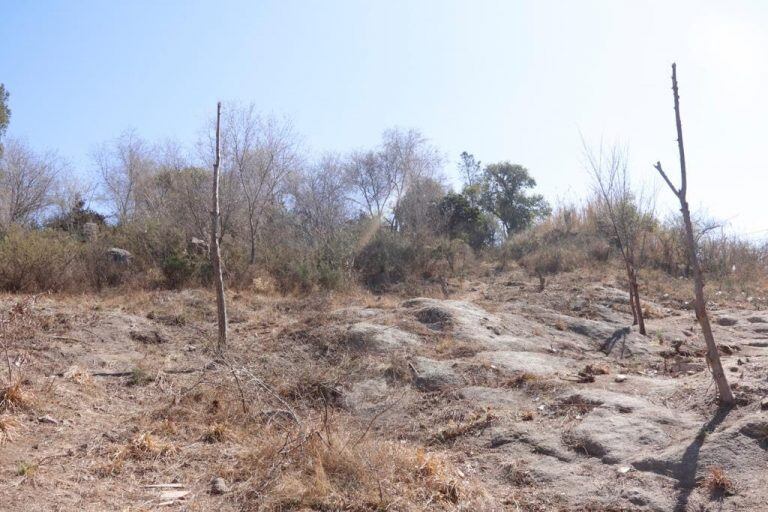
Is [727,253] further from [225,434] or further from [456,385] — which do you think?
[225,434]

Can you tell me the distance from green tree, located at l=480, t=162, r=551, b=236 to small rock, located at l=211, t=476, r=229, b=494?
72.2ft

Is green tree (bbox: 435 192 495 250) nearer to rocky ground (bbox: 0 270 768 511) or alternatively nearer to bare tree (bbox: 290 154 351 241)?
bare tree (bbox: 290 154 351 241)

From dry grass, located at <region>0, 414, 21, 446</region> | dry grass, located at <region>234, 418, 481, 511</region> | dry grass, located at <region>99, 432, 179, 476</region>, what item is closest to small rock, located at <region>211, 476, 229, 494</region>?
dry grass, located at <region>234, 418, 481, 511</region>

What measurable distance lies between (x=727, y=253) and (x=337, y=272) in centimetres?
1059

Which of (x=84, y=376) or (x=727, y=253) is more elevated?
(x=727, y=253)

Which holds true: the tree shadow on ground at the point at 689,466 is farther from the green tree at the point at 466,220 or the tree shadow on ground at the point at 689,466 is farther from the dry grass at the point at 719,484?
the green tree at the point at 466,220

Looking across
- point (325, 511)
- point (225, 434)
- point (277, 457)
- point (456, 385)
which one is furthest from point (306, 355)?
point (325, 511)

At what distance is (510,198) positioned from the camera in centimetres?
2639

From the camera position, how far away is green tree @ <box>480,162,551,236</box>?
26.0 metres

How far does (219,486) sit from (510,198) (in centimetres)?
2302

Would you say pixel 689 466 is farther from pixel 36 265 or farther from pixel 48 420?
pixel 36 265

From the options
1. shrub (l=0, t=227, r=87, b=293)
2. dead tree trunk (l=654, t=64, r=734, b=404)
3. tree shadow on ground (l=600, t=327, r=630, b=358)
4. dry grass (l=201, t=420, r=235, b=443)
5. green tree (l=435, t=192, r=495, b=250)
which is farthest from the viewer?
green tree (l=435, t=192, r=495, b=250)

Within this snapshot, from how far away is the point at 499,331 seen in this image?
9.88 m

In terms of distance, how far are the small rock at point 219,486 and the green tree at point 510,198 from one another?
22010 mm
